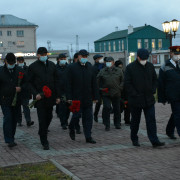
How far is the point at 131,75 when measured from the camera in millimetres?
7750

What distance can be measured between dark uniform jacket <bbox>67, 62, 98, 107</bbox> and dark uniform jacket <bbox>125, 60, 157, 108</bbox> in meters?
0.99

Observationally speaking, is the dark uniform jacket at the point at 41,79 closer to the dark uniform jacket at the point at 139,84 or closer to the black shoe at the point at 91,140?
the black shoe at the point at 91,140

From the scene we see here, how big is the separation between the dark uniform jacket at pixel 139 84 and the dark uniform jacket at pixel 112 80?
251 cm

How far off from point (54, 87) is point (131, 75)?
1.56 m

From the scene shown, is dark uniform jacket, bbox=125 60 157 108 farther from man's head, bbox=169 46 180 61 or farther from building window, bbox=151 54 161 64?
building window, bbox=151 54 161 64

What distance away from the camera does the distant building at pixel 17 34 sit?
89375mm

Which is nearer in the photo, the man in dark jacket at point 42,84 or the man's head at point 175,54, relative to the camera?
the man in dark jacket at point 42,84

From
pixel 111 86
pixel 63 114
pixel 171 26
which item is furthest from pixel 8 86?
pixel 171 26

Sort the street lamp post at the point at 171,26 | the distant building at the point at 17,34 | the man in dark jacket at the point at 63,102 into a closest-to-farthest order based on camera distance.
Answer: the man in dark jacket at the point at 63,102 → the street lamp post at the point at 171,26 → the distant building at the point at 17,34

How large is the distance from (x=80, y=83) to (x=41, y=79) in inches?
34.1

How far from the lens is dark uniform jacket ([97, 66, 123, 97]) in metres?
10.3

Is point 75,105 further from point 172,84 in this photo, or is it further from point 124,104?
point 124,104

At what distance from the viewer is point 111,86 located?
33.7ft

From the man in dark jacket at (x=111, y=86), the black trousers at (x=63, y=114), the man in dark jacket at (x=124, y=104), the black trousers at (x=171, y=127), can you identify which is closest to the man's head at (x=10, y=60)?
the black trousers at (x=63, y=114)
